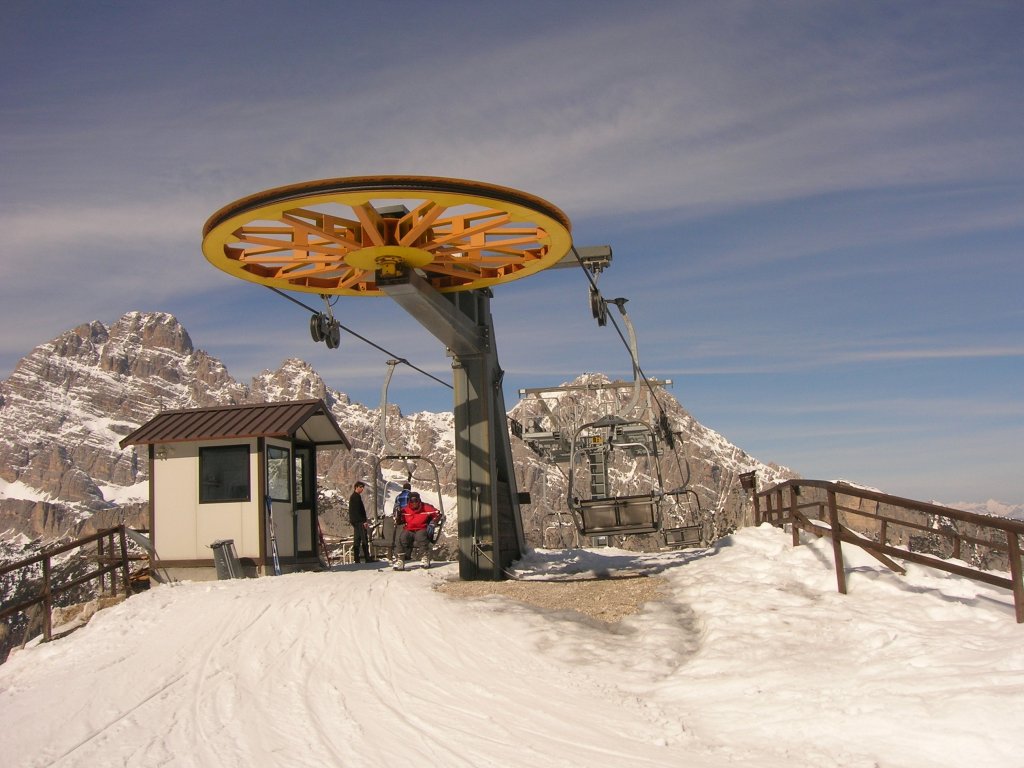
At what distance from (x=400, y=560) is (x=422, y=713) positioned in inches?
326

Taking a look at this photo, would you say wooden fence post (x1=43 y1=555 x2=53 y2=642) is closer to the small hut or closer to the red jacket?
the small hut

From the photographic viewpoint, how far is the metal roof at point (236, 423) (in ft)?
50.9

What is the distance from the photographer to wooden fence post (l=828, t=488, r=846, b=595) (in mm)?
10266

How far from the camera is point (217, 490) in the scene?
1562 cm

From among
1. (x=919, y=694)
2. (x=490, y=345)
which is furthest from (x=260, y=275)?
(x=919, y=694)

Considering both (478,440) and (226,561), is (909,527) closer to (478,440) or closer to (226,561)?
(478,440)

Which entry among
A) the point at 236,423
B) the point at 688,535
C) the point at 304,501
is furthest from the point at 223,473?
the point at 688,535

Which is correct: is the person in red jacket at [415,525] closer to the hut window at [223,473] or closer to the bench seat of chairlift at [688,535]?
the hut window at [223,473]

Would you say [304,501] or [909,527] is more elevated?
[304,501]

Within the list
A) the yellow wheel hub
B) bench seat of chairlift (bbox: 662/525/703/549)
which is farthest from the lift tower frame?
bench seat of chairlift (bbox: 662/525/703/549)

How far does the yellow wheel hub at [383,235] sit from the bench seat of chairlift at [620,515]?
418cm

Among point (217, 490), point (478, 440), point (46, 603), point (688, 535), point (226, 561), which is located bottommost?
point (46, 603)

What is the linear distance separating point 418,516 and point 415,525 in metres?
0.19

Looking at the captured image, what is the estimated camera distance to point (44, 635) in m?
11.9
